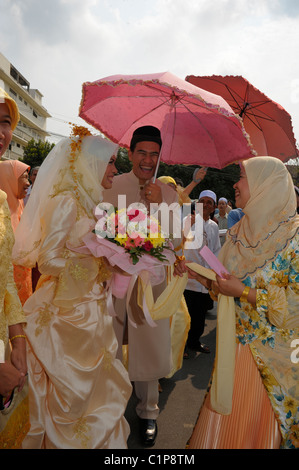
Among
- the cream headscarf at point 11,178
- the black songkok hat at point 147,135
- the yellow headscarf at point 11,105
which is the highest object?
the black songkok hat at point 147,135

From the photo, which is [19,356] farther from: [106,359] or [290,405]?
[290,405]

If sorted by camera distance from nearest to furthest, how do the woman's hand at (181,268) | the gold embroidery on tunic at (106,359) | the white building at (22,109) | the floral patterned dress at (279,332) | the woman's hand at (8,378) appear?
the woman's hand at (8,378) → the floral patterned dress at (279,332) → the woman's hand at (181,268) → the gold embroidery on tunic at (106,359) → the white building at (22,109)

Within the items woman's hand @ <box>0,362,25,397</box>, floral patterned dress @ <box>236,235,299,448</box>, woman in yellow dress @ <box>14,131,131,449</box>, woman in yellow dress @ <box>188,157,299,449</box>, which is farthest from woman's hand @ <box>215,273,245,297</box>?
woman's hand @ <box>0,362,25,397</box>

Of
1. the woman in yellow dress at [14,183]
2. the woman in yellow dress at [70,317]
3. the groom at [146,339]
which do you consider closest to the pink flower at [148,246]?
the woman in yellow dress at [70,317]

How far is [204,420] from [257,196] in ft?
5.41

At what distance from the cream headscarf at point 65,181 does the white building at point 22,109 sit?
4248 cm

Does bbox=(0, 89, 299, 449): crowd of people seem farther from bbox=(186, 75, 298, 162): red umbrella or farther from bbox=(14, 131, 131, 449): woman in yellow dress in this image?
bbox=(186, 75, 298, 162): red umbrella

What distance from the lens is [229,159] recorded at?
3482 mm

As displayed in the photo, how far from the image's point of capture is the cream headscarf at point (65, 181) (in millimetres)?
2602

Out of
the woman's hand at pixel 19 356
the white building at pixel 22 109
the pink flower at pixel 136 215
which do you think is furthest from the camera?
the white building at pixel 22 109

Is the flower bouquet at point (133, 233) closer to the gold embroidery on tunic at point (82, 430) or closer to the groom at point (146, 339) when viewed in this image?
the groom at point (146, 339)

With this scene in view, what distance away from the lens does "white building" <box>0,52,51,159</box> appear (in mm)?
45272

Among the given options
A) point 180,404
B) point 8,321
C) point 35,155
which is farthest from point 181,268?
point 35,155

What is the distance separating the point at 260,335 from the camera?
230 centimetres
